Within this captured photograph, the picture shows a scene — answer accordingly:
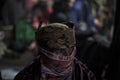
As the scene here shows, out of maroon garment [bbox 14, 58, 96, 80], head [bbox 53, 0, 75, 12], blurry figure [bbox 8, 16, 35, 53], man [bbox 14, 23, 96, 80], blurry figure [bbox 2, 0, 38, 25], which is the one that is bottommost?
blurry figure [bbox 8, 16, 35, 53]

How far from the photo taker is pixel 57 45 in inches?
117

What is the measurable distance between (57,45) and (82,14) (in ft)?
13.7

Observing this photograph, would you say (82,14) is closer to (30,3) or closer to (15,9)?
(30,3)

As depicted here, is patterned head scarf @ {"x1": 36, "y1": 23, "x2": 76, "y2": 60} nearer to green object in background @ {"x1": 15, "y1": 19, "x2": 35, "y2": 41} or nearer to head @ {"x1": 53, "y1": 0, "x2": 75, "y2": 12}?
head @ {"x1": 53, "y1": 0, "x2": 75, "y2": 12}

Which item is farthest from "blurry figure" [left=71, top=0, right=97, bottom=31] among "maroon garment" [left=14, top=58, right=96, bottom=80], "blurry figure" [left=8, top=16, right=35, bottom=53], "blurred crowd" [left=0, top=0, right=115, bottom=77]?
"maroon garment" [left=14, top=58, right=96, bottom=80]

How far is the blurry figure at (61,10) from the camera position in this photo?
6824 mm

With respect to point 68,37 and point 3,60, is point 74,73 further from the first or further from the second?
point 3,60

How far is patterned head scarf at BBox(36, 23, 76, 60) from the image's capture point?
9.77 feet

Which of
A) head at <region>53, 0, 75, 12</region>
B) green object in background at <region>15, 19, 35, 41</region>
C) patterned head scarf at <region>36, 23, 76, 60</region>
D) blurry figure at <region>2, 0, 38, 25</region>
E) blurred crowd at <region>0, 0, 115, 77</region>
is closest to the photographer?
patterned head scarf at <region>36, 23, 76, 60</region>

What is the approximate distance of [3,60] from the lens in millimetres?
6988

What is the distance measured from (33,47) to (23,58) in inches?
9.6

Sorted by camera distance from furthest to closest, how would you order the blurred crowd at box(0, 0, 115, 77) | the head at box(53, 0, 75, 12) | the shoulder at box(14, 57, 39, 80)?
the blurred crowd at box(0, 0, 115, 77) → the head at box(53, 0, 75, 12) → the shoulder at box(14, 57, 39, 80)

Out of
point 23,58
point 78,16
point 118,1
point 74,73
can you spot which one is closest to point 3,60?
point 23,58

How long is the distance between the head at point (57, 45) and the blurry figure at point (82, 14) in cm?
366
